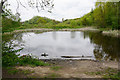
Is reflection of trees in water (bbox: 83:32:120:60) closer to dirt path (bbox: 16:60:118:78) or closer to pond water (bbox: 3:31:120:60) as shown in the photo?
pond water (bbox: 3:31:120:60)

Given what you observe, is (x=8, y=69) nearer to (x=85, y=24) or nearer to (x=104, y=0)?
(x=104, y=0)

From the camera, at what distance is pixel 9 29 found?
528 centimetres

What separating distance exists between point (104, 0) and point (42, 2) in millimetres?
39504

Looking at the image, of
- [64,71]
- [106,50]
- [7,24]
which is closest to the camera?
[7,24]

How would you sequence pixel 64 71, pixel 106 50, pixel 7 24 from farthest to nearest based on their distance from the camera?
pixel 106 50 → pixel 64 71 → pixel 7 24

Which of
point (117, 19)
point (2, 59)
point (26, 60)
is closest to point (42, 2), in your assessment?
point (2, 59)

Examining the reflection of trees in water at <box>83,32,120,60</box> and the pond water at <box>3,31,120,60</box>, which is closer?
the pond water at <box>3,31,120,60</box>

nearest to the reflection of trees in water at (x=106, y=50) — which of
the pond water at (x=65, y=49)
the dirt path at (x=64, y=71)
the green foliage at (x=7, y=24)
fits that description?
the pond water at (x=65, y=49)

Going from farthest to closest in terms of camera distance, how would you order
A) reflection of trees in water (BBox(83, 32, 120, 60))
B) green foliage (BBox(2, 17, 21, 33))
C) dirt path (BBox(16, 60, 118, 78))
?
reflection of trees in water (BBox(83, 32, 120, 60)), dirt path (BBox(16, 60, 118, 78)), green foliage (BBox(2, 17, 21, 33))

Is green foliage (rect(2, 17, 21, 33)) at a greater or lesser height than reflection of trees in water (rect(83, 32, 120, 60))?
greater

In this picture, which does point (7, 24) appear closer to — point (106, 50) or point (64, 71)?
point (64, 71)

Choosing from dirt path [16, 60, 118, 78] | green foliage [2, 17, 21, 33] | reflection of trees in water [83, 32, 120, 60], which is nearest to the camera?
green foliage [2, 17, 21, 33]

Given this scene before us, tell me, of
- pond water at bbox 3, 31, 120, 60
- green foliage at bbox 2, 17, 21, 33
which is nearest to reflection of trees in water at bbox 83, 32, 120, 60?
pond water at bbox 3, 31, 120, 60

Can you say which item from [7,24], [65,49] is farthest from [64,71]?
[65,49]
